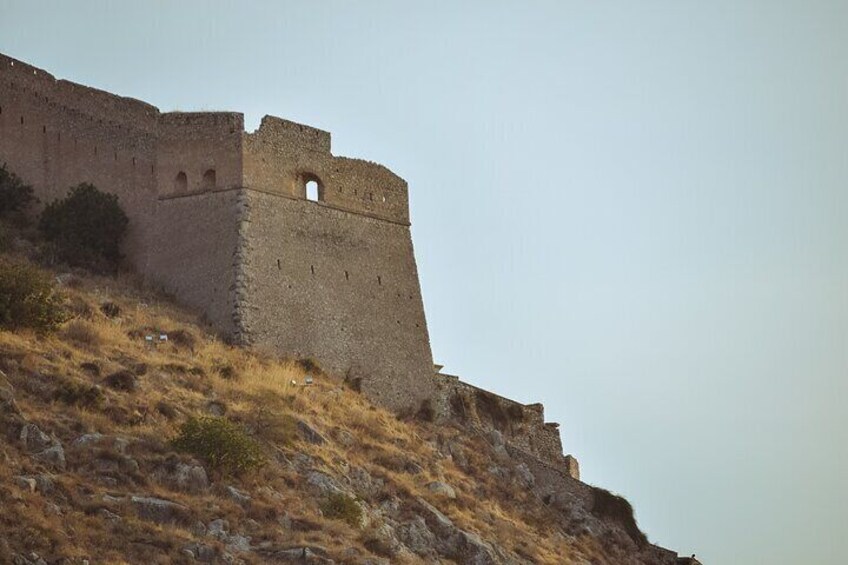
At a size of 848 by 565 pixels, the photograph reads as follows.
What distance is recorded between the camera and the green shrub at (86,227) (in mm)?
35375

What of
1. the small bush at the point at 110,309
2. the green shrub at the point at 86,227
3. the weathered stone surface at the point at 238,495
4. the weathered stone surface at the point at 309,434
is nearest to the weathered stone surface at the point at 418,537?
the weathered stone surface at the point at 309,434

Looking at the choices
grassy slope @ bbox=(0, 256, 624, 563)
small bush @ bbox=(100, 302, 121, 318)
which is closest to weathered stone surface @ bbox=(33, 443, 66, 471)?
grassy slope @ bbox=(0, 256, 624, 563)

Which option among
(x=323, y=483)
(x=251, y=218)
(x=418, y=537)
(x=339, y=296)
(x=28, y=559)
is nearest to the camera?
(x=28, y=559)

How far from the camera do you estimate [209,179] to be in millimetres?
36000

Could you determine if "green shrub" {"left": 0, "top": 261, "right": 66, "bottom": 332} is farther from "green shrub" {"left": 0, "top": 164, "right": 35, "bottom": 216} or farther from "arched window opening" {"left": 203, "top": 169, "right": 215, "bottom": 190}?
"arched window opening" {"left": 203, "top": 169, "right": 215, "bottom": 190}

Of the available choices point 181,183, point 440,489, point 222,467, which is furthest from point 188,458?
point 181,183

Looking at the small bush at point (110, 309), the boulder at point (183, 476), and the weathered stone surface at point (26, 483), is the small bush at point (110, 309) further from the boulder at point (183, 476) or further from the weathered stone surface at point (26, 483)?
the weathered stone surface at point (26, 483)

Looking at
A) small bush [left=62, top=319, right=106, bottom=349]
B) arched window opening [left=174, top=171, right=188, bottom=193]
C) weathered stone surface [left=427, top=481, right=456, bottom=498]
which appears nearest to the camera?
small bush [left=62, top=319, right=106, bottom=349]

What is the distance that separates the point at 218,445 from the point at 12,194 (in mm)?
11416

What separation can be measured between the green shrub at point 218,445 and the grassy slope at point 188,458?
0.22 metres

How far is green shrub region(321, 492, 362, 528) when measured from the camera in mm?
27109

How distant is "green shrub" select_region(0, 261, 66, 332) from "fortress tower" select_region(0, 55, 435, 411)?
16.7ft

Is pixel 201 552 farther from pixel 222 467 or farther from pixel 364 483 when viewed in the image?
pixel 364 483

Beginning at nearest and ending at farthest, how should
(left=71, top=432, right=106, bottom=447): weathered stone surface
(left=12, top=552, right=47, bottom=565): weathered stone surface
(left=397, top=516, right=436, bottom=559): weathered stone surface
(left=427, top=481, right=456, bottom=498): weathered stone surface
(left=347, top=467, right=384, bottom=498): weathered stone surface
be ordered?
(left=12, top=552, right=47, bottom=565): weathered stone surface → (left=71, top=432, right=106, bottom=447): weathered stone surface → (left=397, top=516, right=436, bottom=559): weathered stone surface → (left=347, top=467, right=384, bottom=498): weathered stone surface → (left=427, top=481, right=456, bottom=498): weathered stone surface
